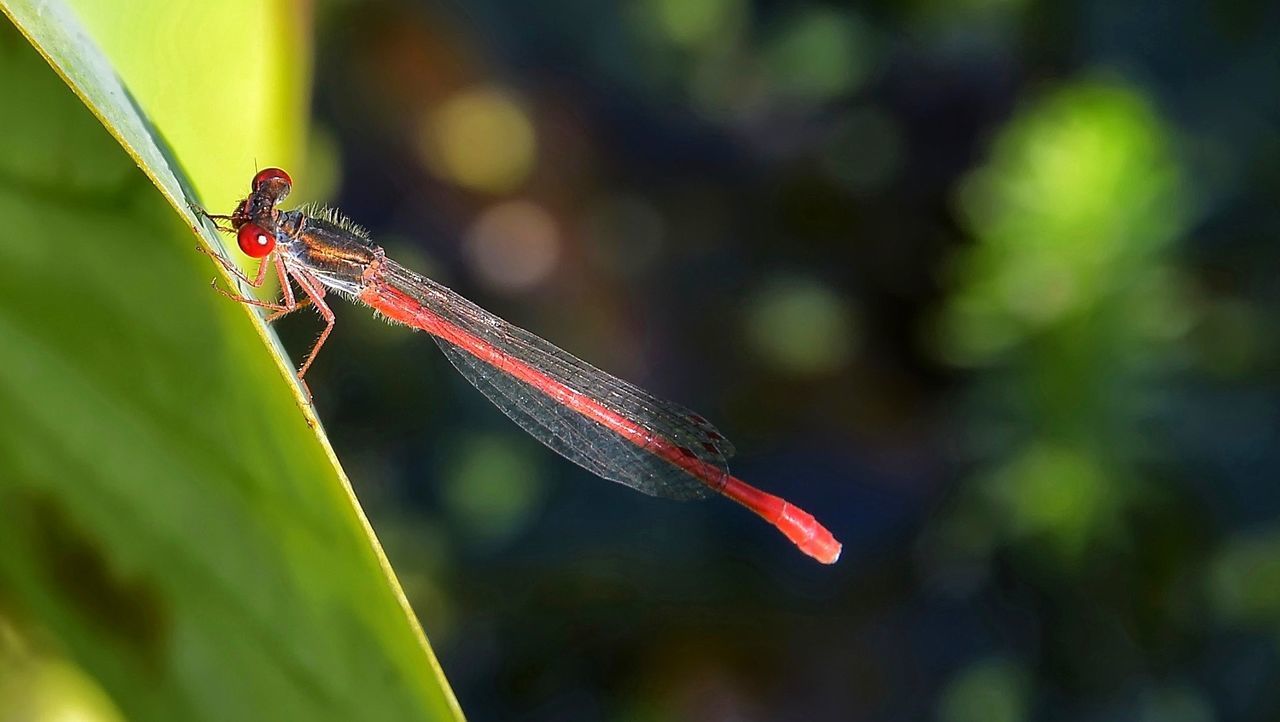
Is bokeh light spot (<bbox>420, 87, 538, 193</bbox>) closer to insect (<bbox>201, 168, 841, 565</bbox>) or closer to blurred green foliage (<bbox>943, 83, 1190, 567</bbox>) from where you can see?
insect (<bbox>201, 168, 841, 565</bbox>)

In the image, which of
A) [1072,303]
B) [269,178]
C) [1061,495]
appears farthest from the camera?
[1061,495]

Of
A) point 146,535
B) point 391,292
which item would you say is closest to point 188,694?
point 146,535

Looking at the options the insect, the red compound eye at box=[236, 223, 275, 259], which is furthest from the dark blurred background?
the red compound eye at box=[236, 223, 275, 259]

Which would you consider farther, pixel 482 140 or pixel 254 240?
pixel 482 140

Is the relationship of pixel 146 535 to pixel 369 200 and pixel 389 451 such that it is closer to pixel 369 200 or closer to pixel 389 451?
pixel 389 451

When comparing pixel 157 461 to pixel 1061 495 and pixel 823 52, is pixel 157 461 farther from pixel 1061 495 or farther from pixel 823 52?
pixel 823 52

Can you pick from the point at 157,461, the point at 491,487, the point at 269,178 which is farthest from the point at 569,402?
the point at 157,461
